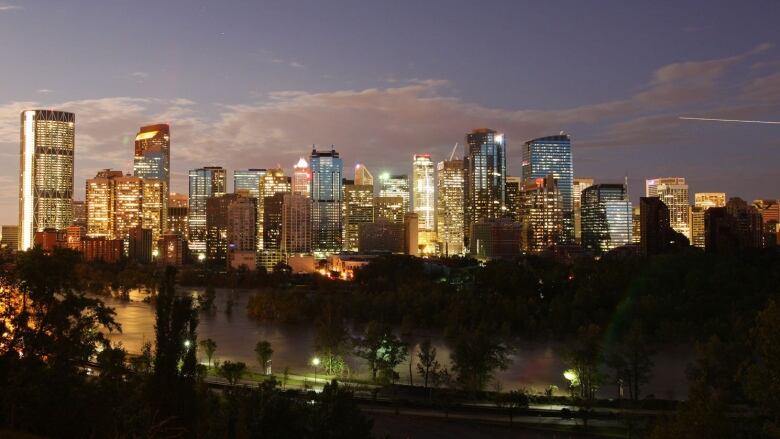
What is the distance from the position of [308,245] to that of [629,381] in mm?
41689

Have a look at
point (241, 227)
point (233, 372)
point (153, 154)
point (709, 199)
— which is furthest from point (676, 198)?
point (233, 372)

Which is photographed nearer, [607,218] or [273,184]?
[607,218]

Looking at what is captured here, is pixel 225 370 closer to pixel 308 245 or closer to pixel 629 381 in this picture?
pixel 629 381

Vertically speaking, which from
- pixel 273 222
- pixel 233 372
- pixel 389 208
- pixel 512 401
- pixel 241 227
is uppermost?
pixel 389 208

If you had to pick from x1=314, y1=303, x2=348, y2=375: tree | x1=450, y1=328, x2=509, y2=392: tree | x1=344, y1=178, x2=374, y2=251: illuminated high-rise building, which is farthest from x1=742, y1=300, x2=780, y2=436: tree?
x1=344, y1=178, x2=374, y2=251: illuminated high-rise building

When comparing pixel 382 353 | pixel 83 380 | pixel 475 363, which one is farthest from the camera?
pixel 382 353

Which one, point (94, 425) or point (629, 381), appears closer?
point (94, 425)

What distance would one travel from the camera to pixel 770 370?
4949 mm

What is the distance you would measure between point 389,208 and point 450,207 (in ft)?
20.6

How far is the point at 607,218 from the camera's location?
57.1m

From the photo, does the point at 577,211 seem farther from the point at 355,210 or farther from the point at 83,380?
the point at 83,380

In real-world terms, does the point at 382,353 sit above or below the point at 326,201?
below

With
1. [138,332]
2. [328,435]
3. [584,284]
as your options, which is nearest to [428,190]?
[584,284]

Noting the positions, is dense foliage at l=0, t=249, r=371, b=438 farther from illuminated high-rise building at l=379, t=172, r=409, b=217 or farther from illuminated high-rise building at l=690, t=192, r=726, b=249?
illuminated high-rise building at l=379, t=172, r=409, b=217
